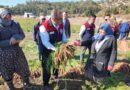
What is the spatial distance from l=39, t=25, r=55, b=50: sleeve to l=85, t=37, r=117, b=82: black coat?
0.94 m

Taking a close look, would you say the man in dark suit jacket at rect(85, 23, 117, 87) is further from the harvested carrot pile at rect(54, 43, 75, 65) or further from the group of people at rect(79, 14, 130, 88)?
the harvested carrot pile at rect(54, 43, 75, 65)

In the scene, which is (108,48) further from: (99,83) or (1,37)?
(1,37)

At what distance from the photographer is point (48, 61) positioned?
28.2 ft

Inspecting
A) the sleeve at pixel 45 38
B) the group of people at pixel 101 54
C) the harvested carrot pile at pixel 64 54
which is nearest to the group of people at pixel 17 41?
the sleeve at pixel 45 38

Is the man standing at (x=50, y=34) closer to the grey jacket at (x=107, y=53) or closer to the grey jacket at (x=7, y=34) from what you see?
the grey jacket at (x=7, y=34)

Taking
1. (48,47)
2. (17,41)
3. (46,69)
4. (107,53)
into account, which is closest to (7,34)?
(17,41)

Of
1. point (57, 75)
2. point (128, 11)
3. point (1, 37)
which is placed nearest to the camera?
point (1, 37)

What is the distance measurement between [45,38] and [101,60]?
51.6 inches

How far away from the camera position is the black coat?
8.41 meters

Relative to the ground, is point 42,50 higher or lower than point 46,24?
lower

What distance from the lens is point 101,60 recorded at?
8.58m

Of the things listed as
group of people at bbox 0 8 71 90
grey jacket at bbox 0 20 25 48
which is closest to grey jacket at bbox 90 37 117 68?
group of people at bbox 0 8 71 90

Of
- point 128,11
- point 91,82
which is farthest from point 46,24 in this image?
point 128,11

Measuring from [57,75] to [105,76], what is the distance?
1.17m
